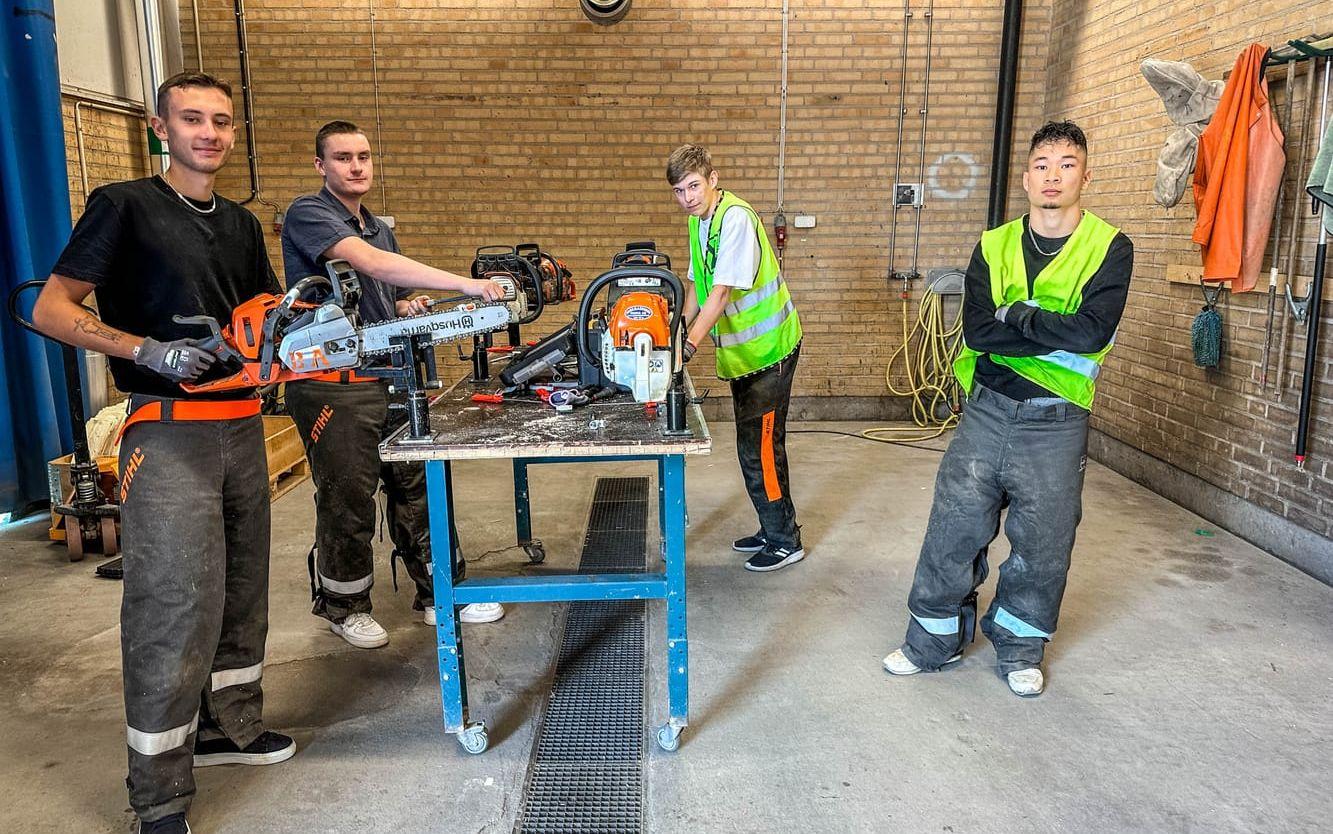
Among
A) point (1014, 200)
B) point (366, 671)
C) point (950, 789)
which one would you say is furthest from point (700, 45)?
point (950, 789)

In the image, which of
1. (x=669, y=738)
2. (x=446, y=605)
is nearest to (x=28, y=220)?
(x=446, y=605)

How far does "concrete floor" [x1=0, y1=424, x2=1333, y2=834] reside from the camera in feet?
8.16

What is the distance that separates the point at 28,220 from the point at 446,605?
4.24m

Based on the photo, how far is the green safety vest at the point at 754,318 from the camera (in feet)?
13.0

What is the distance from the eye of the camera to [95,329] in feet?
6.91

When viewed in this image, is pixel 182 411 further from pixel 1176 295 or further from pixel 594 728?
pixel 1176 295

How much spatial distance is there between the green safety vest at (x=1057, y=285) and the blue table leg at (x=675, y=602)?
1.21m

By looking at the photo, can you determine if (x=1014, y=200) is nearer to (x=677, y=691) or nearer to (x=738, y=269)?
(x=738, y=269)

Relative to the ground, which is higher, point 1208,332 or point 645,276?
point 645,276

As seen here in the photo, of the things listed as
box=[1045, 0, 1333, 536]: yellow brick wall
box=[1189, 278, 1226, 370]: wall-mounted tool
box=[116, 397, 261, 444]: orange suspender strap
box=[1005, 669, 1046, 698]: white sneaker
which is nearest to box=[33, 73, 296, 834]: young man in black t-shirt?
box=[116, 397, 261, 444]: orange suspender strap

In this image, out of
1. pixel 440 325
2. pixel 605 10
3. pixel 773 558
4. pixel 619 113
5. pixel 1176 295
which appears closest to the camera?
pixel 440 325

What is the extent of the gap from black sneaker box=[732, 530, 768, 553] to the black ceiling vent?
4.63 m

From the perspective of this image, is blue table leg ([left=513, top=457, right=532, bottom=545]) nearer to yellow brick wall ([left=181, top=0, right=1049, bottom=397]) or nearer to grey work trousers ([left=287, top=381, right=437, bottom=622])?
grey work trousers ([left=287, top=381, right=437, bottom=622])

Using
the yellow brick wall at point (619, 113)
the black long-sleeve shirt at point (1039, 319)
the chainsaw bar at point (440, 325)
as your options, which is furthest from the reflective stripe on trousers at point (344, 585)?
the yellow brick wall at point (619, 113)
